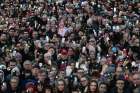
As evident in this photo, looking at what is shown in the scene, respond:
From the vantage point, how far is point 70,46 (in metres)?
18.9

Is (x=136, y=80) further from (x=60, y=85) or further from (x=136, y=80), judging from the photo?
(x=60, y=85)

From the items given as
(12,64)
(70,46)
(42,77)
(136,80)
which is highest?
(42,77)

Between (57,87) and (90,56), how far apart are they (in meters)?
3.06

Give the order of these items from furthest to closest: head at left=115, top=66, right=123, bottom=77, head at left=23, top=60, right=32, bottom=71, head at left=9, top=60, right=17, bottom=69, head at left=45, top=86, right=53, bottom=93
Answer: head at left=9, top=60, right=17, bottom=69 < head at left=23, top=60, right=32, bottom=71 < head at left=115, top=66, right=123, bottom=77 < head at left=45, top=86, right=53, bottom=93

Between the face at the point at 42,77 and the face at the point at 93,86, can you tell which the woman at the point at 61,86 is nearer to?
the face at the point at 42,77

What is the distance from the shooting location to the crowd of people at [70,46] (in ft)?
50.8

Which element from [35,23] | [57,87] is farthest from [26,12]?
[57,87]

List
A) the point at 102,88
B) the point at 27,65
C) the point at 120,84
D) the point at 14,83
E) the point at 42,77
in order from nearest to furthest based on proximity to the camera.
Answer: the point at 102,88 → the point at 120,84 → the point at 14,83 → the point at 42,77 → the point at 27,65

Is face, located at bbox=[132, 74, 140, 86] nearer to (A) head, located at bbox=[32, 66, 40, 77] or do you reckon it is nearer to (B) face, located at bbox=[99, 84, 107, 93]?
(B) face, located at bbox=[99, 84, 107, 93]

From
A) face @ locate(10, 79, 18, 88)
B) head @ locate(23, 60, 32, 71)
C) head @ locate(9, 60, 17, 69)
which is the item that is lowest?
head @ locate(9, 60, 17, 69)

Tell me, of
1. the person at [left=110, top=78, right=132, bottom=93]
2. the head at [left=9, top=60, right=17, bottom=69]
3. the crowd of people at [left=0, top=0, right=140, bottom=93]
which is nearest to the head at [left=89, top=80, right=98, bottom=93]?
the crowd of people at [left=0, top=0, right=140, bottom=93]

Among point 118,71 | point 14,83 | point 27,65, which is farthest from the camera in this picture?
point 27,65

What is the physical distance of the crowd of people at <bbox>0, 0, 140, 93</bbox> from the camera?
1547 centimetres

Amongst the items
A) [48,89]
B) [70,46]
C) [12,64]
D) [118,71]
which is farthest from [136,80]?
Result: [70,46]
